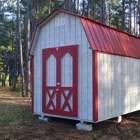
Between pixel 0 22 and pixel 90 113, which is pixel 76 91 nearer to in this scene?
pixel 90 113

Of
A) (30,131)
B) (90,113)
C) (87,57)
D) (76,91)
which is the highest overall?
(87,57)

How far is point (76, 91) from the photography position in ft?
20.0

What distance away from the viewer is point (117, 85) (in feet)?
21.7

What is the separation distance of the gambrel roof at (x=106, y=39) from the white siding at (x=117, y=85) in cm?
20

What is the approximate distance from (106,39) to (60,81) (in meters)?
1.77

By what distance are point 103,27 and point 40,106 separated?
3.11 metres

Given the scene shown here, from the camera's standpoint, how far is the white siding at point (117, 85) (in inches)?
236

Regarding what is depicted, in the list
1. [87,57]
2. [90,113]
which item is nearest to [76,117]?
[90,113]

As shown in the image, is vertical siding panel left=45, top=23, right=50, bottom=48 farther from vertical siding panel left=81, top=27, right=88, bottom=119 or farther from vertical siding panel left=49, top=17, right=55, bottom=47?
vertical siding panel left=81, top=27, right=88, bottom=119

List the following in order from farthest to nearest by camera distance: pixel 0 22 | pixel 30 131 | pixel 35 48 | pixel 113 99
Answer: pixel 0 22, pixel 35 48, pixel 113 99, pixel 30 131

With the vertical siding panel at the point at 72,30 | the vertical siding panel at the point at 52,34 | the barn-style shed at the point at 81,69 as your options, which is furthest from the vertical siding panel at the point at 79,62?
the vertical siding panel at the point at 52,34

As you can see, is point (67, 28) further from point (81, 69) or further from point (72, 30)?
point (81, 69)

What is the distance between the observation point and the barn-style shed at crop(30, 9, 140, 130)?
5.87 meters

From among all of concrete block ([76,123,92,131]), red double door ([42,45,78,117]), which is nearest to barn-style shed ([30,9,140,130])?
red double door ([42,45,78,117])
